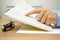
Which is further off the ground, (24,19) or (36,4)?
(36,4)

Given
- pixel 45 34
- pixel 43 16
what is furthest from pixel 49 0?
pixel 45 34

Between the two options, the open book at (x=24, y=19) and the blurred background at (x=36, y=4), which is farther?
the blurred background at (x=36, y=4)

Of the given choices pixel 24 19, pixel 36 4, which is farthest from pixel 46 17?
pixel 36 4

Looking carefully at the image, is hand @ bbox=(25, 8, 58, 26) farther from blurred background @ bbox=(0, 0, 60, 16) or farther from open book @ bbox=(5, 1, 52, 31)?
blurred background @ bbox=(0, 0, 60, 16)

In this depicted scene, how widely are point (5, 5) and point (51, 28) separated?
47.4 inches

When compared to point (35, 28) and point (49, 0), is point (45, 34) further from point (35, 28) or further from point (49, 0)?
point (49, 0)

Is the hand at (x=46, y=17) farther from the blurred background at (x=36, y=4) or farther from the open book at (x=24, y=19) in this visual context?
the blurred background at (x=36, y=4)

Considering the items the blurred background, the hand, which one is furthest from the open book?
the blurred background

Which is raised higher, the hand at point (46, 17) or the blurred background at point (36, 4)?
the blurred background at point (36, 4)

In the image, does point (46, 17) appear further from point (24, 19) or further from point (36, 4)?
point (36, 4)

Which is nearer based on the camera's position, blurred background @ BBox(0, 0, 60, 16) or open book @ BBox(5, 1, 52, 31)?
open book @ BBox(5, 1, 52, 31)

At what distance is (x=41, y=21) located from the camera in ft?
2.85

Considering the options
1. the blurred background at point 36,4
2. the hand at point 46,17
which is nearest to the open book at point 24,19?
the hand at point 46,17

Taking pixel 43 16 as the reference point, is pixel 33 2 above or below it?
above
